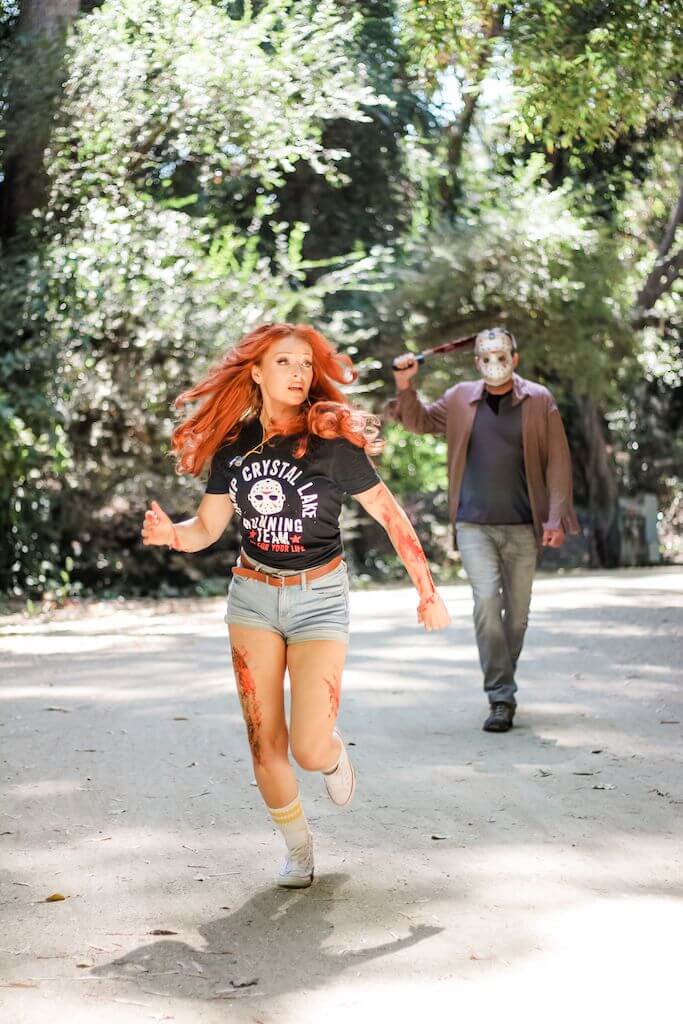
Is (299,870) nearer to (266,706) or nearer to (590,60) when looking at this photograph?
(266,706)

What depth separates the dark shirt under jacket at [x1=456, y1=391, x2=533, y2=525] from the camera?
8.38m

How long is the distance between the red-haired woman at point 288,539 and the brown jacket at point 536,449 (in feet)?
10.5

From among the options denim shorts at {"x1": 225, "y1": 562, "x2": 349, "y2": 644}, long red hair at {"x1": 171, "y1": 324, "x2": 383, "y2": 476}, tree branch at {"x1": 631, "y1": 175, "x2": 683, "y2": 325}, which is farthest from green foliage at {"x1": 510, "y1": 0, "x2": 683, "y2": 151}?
tree branch at {"x1": 631, "y1": 175, "x2": 683, "y2": 325}

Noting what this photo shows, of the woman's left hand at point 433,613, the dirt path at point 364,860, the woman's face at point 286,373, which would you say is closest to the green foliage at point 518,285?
the dirt path at point 364,860

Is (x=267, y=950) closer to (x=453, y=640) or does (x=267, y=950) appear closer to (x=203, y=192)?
(x=453, y=640)

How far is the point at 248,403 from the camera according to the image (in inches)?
206

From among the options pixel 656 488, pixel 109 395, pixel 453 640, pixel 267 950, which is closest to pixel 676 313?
pixel 656 488

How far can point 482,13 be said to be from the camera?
1143cm

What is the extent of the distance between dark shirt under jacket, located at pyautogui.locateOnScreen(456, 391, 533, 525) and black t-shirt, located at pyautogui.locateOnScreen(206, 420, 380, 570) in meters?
3.38

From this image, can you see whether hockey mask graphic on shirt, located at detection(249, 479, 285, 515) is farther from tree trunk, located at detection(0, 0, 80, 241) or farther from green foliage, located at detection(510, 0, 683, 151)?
tree trunk, located at detection(0, 0, 80, 241)

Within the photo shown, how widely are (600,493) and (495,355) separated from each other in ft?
59.0

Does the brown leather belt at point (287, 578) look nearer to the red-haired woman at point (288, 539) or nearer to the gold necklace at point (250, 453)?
the red-haired woman at point (288, 539)

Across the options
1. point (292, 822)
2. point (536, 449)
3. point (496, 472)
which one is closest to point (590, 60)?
point (536, 449)

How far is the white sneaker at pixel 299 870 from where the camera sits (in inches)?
195
